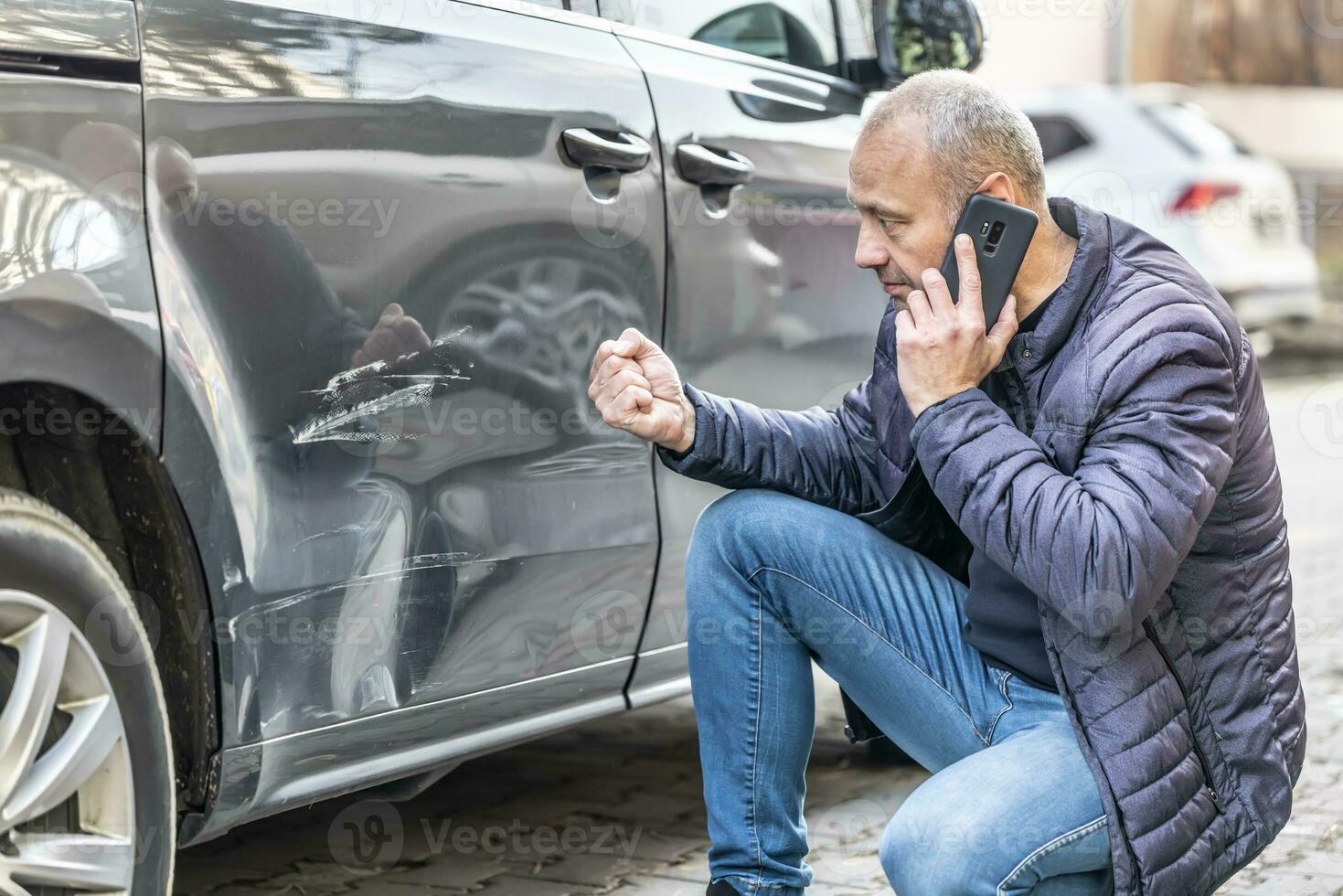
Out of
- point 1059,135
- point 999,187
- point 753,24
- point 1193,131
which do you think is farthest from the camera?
point 1059,135

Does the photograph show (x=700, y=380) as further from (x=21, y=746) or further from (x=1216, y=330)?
(x=21, y=746)

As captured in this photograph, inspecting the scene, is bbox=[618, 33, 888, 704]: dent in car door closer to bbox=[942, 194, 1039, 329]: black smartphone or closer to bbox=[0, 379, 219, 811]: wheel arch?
bbox=[942, 194, 1039, 329]: black smartphone

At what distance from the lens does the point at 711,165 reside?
9.46 ft

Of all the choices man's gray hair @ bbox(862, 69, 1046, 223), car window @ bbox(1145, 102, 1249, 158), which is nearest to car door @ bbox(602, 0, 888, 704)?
man's gray hair @ bbox(862, 69, 1046, 223)

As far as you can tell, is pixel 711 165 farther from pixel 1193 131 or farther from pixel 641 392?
pixel 1193 131

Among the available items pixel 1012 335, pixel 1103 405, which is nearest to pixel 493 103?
pixel 1012 335

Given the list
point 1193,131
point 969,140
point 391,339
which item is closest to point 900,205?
point 969,140

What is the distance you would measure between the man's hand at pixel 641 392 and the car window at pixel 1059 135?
9788 mm

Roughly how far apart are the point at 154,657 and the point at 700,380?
1131mm

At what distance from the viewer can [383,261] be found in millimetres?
2287

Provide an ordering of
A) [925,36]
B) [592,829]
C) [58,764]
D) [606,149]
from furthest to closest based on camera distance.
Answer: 1. [925,36]
2. [592,829]
3. [606,149]
4. [58,764]

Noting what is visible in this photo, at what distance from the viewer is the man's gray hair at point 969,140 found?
2158mm

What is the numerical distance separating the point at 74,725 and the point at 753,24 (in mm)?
2042

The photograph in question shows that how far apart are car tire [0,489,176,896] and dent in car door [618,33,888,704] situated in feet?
3.34
